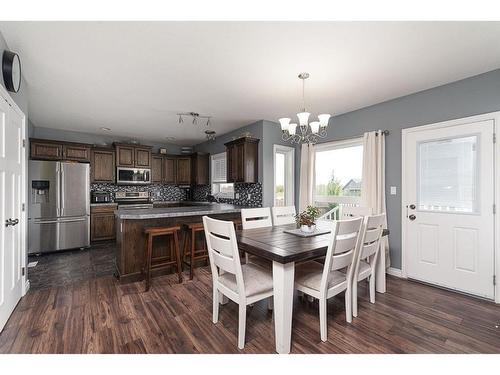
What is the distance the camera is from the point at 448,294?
107 inches

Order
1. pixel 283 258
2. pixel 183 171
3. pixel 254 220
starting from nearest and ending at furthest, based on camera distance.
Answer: pixel 283 258
pixel 254 220
pixel 183 171

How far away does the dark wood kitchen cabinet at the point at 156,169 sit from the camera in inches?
243

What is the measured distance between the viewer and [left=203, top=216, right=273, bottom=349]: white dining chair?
1.74 meters

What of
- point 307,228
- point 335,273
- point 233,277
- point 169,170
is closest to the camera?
point 233,277

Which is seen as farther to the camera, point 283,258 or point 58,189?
point 58,189

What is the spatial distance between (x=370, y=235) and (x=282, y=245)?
911 millimetres

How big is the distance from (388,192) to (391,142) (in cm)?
73

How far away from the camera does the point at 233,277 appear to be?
204cm

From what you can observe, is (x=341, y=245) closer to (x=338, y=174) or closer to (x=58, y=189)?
(x=338, y=174)

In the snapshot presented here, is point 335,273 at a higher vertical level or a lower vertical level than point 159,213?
lower

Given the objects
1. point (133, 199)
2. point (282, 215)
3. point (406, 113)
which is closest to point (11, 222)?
point (282, 215)

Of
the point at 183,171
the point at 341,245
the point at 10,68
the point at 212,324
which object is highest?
the point at 10,68
